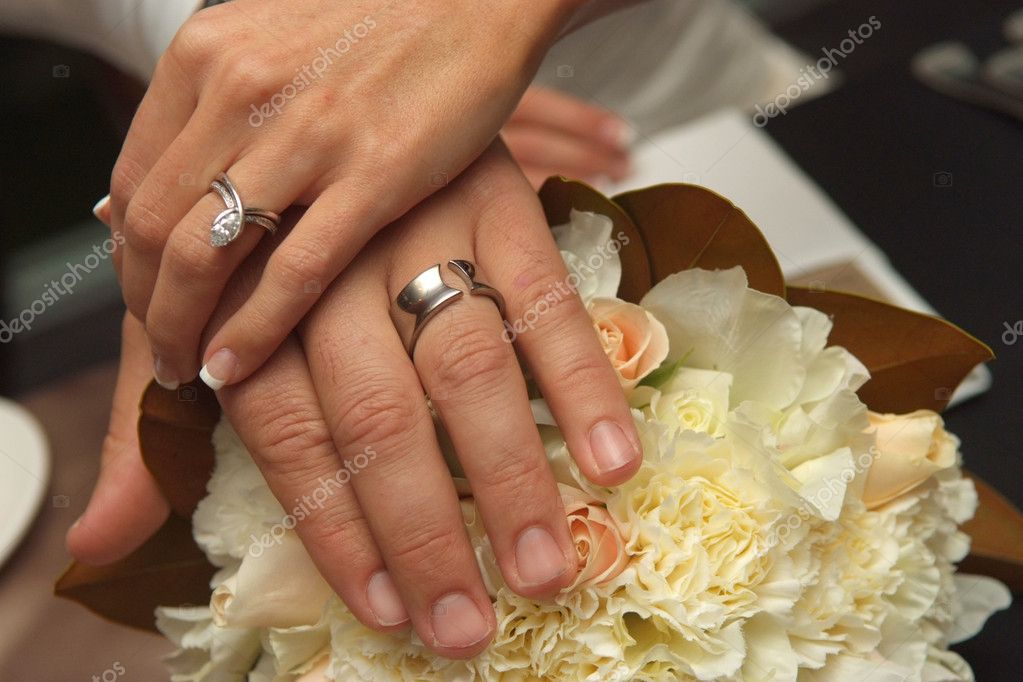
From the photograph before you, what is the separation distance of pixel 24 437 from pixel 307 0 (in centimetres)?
54

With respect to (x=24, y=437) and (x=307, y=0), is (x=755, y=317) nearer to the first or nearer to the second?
(x=307, y=0)

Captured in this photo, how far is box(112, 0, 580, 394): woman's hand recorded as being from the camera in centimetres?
52

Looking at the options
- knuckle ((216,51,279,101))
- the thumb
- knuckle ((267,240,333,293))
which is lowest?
the thumb

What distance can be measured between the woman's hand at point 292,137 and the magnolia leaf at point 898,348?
0.24 metres

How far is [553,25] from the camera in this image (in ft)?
2.00

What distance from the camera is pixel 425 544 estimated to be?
458 millimetres

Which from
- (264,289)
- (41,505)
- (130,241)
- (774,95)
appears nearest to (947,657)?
(264,289)

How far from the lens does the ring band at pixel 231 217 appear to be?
513 mm

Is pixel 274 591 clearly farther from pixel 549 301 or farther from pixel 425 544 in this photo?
pixel 549 301

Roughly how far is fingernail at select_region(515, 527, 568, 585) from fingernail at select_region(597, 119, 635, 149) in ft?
2.60

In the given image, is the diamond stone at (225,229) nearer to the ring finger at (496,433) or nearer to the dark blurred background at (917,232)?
the ring finger at (496,433)

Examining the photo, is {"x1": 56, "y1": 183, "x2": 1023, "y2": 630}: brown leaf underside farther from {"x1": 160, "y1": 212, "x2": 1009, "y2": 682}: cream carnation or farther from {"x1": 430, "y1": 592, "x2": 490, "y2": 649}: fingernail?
{"x1": 430, "y1": 592, "x2": 490, "y2": 649}: fingernail

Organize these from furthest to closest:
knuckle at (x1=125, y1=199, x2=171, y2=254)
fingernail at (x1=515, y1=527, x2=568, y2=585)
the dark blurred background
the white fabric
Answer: the white fabric → the dark blurred background → knuckle at (x1=125, y1=199, x2=171, y2=254) → fingernail at (x1=515, y1=527, x2=568, y2=585)

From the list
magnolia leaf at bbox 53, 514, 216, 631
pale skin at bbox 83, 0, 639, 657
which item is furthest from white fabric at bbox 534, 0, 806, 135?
magnolia leaf at bbox 53, 514, 216, 631
